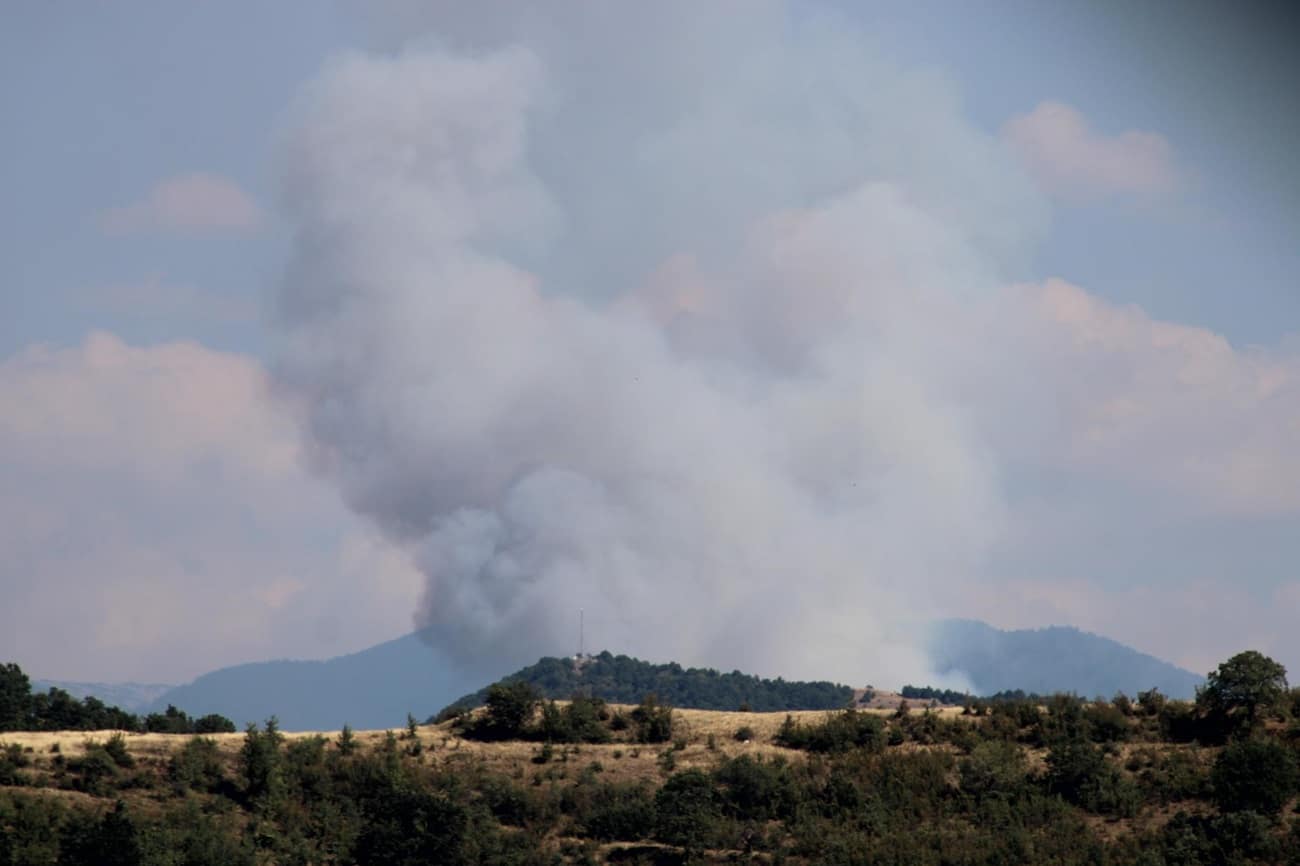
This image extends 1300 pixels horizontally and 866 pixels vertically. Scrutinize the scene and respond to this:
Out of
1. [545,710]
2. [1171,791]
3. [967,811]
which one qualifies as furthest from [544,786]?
[1171,791]

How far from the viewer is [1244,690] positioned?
90.0 meters

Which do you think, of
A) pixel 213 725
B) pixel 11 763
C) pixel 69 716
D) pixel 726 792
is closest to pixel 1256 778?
pixel 726 792

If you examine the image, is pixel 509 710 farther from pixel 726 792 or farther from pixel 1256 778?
pixel 1256 778

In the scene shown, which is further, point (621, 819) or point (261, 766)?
point (261, 766)

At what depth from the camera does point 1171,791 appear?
83750 mm

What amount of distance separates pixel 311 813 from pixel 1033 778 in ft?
125

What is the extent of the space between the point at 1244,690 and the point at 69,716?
2957 inches

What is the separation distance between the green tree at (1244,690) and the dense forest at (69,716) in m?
59.7

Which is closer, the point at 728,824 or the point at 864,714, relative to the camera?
the point at 728,824

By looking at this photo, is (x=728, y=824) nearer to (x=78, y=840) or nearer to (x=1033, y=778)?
(x=1033, y=778)

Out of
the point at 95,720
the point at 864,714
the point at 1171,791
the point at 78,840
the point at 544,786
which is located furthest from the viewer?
the point at 95,720

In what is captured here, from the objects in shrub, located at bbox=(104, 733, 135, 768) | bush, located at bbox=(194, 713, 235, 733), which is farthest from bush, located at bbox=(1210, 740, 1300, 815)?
bush, located at bbox=(194, 713, 235, 733)

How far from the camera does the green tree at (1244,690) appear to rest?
89625mm

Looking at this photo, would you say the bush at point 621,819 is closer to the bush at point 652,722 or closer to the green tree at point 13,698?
the bush at point 652,722
